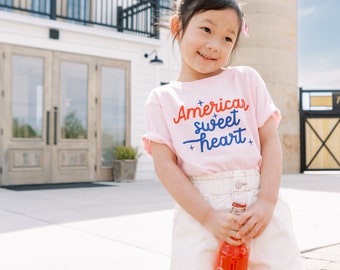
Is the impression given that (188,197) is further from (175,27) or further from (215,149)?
(175,27)

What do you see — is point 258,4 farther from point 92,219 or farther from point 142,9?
point 92,219

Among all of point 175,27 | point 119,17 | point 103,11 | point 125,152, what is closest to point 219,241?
point 175,27

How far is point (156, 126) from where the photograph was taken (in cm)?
123

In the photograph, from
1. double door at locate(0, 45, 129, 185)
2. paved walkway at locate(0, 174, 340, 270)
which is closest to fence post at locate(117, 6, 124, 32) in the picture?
double door at locate(0, 45, 129, 185)

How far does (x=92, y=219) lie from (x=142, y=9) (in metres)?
6.60

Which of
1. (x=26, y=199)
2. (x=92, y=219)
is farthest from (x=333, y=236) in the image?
(x=26, y=199)

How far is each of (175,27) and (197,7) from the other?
0.37 feet

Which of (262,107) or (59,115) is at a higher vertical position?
(59,115)

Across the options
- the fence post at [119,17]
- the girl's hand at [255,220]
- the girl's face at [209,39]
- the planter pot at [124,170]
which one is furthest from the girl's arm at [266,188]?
the fence post at [119,17]

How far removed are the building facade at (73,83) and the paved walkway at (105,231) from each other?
1870 millimetres

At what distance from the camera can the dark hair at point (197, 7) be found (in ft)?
3.92

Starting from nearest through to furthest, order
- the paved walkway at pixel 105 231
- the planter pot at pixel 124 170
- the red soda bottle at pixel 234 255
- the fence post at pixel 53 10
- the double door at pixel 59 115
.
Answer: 1. the red soda bottle at pixel 234 255
2. the paved walkway at pixel 105 231
3. the double door at pixel 59 115
4. the fence post at pixel 53 10
5. the planter pot at pixel 124 170

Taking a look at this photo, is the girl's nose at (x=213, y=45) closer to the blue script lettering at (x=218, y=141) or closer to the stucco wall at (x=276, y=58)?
the blue script lettering at (x=218, y=141)

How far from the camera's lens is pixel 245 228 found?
107 centimetres
